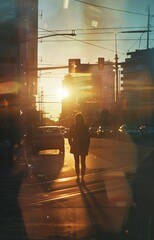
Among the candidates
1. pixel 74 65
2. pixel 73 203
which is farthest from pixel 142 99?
pixel 73 203

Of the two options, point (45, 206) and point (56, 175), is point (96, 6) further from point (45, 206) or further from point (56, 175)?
point (45, 206)

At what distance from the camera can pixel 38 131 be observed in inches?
1310

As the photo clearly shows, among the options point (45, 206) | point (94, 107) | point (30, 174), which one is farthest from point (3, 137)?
point (94, 107)

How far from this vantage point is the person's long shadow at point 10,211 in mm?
8461

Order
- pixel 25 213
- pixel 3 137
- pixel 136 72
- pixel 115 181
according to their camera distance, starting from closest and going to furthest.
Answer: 1. pixel 25 213
2. pixel 115 181
3. pixel 3 137
4. pixel 136 72

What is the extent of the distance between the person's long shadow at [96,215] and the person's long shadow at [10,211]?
3.59 ft

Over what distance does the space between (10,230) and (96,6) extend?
26.3 meters

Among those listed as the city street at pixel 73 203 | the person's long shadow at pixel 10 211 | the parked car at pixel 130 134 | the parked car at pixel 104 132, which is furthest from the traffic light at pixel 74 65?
the parked car at pixel 104 132

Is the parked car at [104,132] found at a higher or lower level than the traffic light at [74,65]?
lower

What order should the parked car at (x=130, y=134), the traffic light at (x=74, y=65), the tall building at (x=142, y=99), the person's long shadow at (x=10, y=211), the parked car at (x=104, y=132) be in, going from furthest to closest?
the tall building at (x=142, y=99)
the parked car at (x=104, y=132)
the parked car at (x=130, y=134)
the traffic light at (x=74, y=65)
the person's long shadow at (x=10, y=211)

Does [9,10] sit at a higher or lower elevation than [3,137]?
higher

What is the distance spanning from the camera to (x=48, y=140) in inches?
1265

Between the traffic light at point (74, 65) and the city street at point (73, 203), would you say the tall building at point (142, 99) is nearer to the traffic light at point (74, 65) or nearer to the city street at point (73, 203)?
the traffic light at point (74, 65)

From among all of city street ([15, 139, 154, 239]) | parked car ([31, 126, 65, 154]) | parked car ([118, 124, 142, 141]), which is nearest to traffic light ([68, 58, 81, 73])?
parked car ([31, 126, 65, 154])
